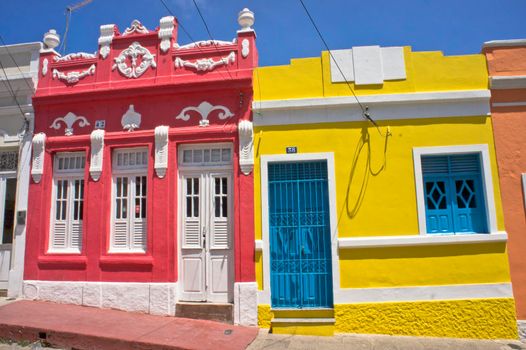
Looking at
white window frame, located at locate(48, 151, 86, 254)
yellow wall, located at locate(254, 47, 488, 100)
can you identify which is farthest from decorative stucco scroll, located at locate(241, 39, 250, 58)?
white window frame, located at locate(48, 151, 86, 254)

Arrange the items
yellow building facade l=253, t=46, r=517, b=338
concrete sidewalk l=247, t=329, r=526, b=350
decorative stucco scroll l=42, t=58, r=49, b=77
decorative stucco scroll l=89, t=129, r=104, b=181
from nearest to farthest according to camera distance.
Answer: concrete sidewalk l=247, t=329, r=526, b=350 < yellow building facade l=253, t=46, r=517, b=338 < decorative stucco scroll l=89, t=129, r=104, b=181 < decorative stucco scroll l=42, t=58, r=49, b=77

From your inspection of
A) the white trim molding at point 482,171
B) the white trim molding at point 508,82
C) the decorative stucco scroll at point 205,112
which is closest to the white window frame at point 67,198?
the decorative stucco scroll at point 205,112

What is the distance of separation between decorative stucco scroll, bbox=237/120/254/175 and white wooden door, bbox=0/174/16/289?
15.4 feet

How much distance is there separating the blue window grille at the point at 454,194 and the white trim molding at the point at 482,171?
0.32 feet

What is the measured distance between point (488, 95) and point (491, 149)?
0.93 meters

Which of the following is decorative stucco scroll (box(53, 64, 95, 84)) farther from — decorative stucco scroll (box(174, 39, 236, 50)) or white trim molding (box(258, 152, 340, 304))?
white trim molding (box(258, 152, 340, 304))

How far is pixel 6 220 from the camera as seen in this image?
303 inches

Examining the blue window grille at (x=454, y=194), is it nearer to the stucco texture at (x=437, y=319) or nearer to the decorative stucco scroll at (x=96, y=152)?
the stucco texture at (x=437, y=319)

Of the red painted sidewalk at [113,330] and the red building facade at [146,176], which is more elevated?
the red building facade at [146,176]

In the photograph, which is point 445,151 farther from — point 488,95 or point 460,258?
point 460,258

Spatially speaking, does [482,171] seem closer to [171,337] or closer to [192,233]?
[192,233]

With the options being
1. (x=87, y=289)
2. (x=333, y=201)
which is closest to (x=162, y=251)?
(x=87, y=289)

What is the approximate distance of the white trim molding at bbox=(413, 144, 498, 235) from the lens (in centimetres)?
639

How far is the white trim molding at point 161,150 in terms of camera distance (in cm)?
702
